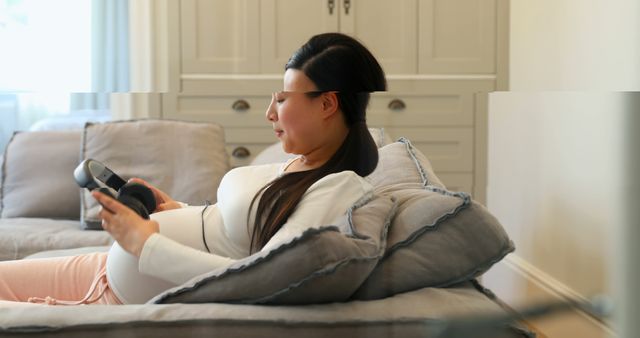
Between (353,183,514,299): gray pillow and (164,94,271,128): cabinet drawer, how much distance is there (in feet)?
0.35

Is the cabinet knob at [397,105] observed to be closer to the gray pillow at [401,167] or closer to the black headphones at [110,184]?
the gray pillow at [401,167]

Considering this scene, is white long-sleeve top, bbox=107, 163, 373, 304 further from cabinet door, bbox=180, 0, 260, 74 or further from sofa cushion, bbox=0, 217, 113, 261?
cabinet door, bbox=180, 0, 260, 74

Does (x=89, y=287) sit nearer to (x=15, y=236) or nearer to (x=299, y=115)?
(x=15, y=236)

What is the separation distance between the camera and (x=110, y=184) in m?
0.36

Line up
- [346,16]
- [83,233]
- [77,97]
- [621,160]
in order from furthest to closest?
[346,16]
[83,233]
[77,97]
[621,160]

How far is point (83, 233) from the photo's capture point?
1.38ft

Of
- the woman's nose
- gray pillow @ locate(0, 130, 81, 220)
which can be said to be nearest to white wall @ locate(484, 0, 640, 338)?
the woman's nose

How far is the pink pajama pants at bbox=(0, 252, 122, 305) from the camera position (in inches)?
15.9

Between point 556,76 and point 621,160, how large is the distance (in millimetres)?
123

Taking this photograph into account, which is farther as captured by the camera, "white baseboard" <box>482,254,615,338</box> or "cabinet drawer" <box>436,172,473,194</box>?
"cabinet drawer" <box>436,172,473,194</box>

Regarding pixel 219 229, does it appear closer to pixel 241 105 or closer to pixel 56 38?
pixel 241 105

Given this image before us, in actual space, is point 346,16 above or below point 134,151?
above

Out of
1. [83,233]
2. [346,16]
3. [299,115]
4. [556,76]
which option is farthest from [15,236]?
[346,16]

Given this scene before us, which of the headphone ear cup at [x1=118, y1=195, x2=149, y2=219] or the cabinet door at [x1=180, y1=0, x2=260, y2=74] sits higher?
the cabinet door at [x1=180, y1=0, x2=260, y2=74]
